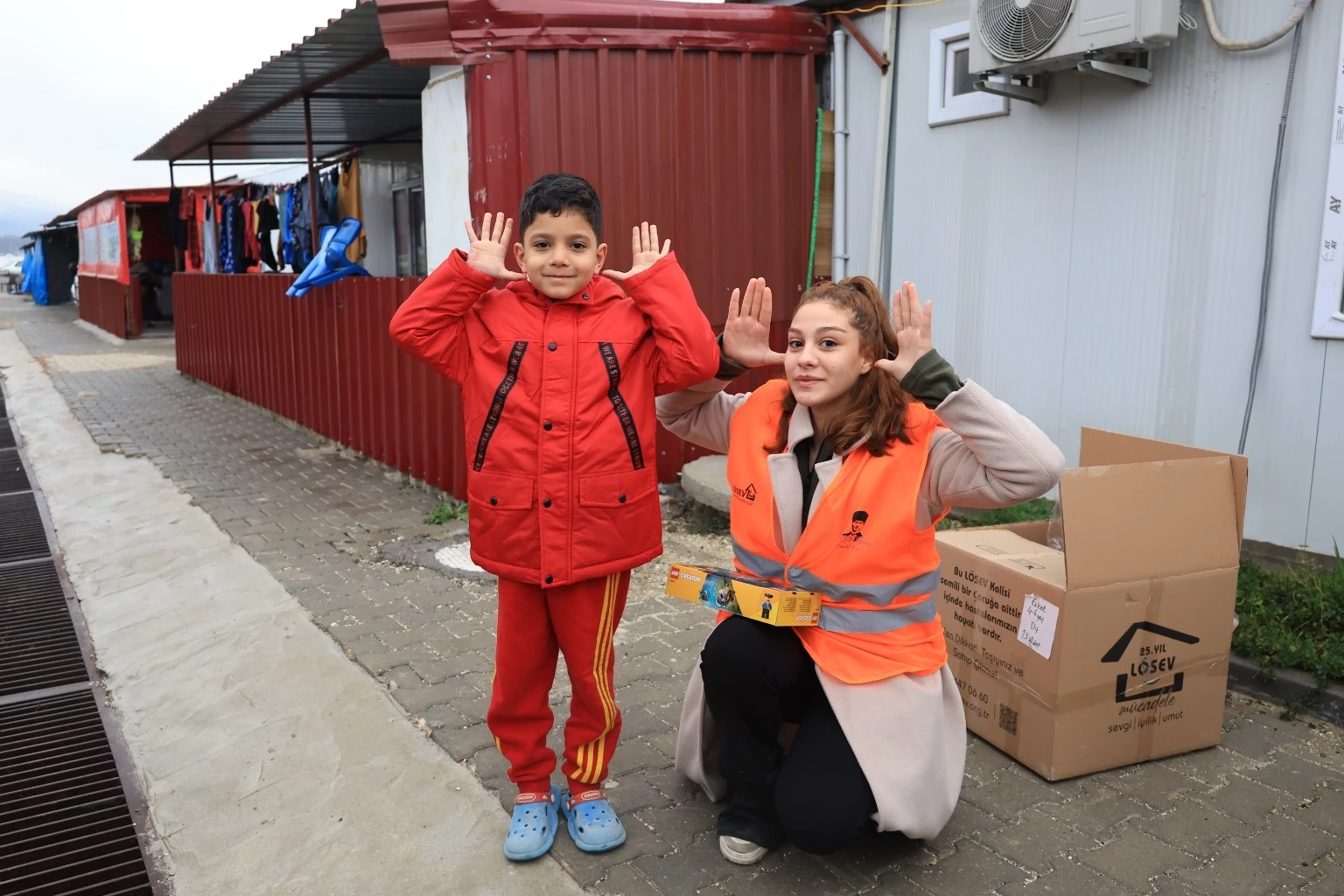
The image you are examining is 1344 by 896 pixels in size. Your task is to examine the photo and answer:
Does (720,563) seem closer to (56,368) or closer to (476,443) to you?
(476,443)

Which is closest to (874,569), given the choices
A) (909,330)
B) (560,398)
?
(909,330)

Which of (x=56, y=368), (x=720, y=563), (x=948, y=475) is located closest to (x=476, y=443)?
(x=948, y=475)

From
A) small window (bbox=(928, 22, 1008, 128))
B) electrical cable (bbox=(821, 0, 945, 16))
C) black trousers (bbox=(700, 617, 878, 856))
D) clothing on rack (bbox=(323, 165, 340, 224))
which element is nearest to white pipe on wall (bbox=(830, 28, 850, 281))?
electrical cable (bbox=(821, 0, 945, 16))

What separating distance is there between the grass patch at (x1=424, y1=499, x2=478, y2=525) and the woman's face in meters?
4.22

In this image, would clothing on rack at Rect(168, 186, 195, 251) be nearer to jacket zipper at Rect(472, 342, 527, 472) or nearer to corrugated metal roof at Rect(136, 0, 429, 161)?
corrugated metal roof at Rect(136, 0, 429, 161)

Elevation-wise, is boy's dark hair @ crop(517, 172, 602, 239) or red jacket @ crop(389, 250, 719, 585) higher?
boy's dark hair @ crop(517, 172, 602, 239)

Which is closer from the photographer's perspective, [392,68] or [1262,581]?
[1262,581]

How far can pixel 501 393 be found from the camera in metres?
2.80

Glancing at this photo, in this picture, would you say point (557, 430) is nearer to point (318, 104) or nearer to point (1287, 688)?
point (1287, 688)

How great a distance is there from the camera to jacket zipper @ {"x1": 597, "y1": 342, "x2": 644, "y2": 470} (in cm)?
281

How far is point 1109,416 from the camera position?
17.3 ft

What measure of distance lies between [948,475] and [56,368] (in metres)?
17.8

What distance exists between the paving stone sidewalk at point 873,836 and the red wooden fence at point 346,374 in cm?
116

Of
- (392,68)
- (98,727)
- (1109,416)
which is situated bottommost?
(98,727)
